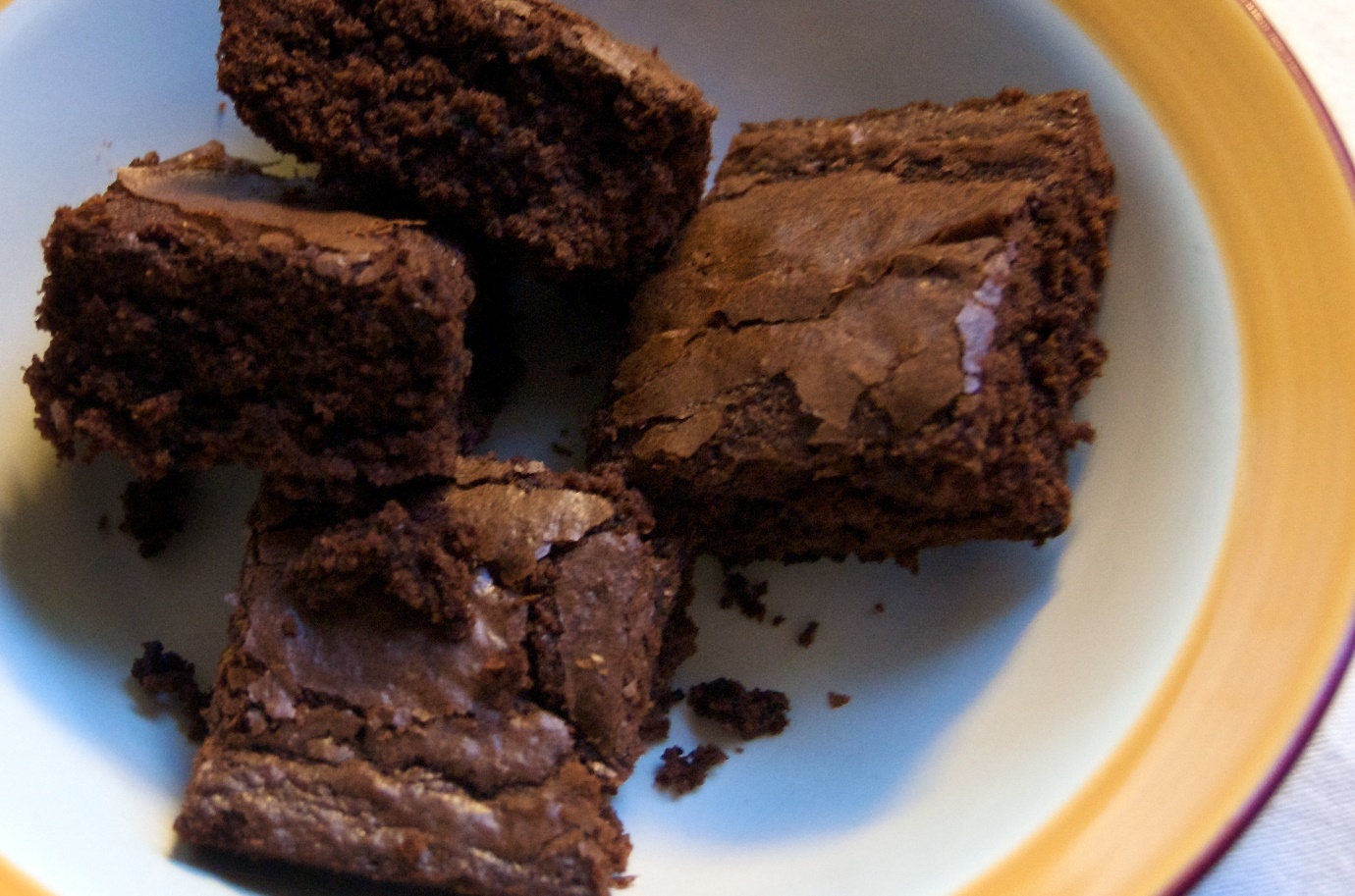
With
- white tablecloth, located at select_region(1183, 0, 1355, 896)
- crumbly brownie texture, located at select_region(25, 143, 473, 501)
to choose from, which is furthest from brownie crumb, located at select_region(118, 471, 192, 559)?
white tablecloth, located at select_region(1183, 0, 1355, 896)

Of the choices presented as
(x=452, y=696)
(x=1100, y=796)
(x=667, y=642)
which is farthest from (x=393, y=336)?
(x=1100, y=796)

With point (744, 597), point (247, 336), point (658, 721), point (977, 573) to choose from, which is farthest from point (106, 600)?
point (977, 573)

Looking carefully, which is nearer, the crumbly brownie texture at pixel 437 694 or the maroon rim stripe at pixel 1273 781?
the maroon rim stripe at pixel 1273 781

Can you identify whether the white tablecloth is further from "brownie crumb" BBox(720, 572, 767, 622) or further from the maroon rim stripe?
"brownie crumb" BBox(720, 572, 767, 622)

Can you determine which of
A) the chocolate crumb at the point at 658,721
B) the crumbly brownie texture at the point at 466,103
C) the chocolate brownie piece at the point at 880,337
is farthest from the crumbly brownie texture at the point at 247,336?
the chocolate crumb at the point at 658,721

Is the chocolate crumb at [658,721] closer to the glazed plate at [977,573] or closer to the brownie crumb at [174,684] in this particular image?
the glazed plate at [977,573]

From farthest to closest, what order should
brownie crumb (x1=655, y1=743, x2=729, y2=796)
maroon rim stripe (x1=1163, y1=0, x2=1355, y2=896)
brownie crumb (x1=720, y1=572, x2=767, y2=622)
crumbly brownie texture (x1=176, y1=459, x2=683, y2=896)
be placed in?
brownie crumb (x1=720, y1=572, x2=767, y2=622), brownie crumb (x1=655, y1=743, x2=729, y2=796), crumbly brownie texture (x1=176, y1=459, x2=683, y2=896), maroon rim stripe (x1=1163, y1=0, x2=1355, y2=896)

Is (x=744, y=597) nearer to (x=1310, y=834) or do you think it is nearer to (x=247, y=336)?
(x=247, y=336)
